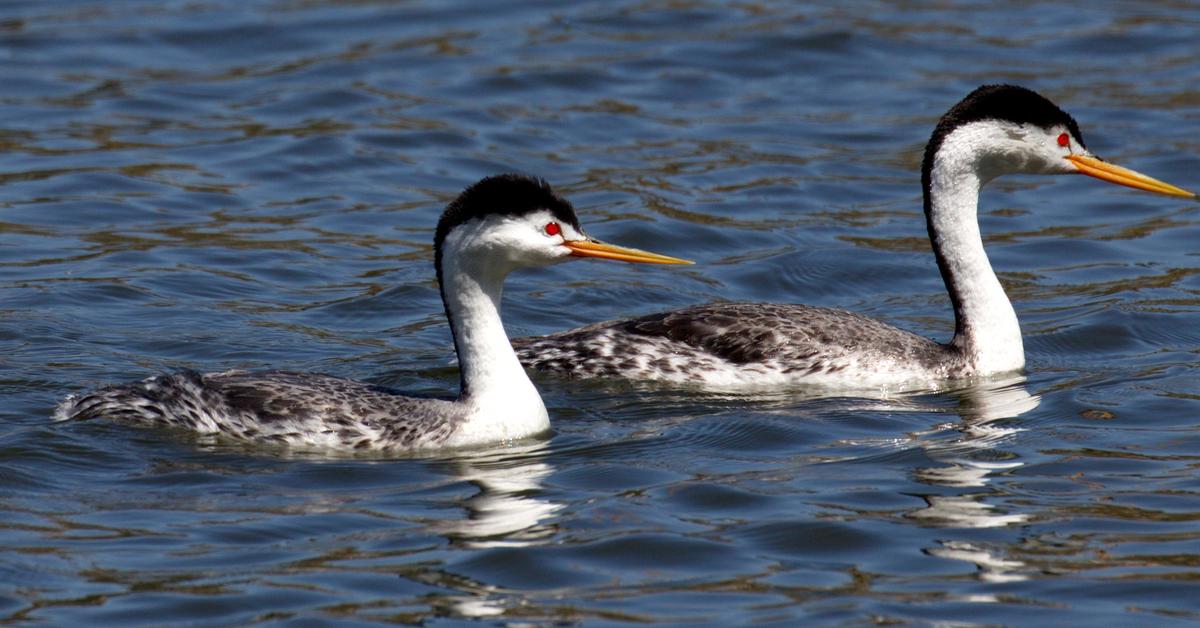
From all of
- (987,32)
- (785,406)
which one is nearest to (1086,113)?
(987,32)

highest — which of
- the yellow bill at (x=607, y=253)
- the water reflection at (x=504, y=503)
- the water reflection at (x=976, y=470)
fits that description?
the yellow bill at (x=607, y=253)

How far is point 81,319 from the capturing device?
1378 centimetres

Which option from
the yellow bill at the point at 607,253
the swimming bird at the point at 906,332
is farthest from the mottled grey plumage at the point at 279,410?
the swimming bird at the point at 906,332

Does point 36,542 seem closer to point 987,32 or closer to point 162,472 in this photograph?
point 162,472

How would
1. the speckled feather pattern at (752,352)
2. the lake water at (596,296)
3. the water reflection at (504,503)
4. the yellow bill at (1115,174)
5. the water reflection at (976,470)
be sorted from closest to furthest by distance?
the lake water at (596,296)
the water reflection at (976,470)
the water reflection at (504,503)
the speckled feather pattern at (752,352)
the yellow bill at (1115,174)

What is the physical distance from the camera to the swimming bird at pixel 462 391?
10.6m

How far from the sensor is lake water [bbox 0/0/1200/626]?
29.5 ft

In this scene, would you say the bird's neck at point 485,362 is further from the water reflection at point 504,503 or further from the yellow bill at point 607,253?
the yellow bill at point 607,253

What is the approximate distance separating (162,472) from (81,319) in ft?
12.3

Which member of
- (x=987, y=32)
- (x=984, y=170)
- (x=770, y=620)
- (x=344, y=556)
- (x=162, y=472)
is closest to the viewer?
(x=770, y=620)

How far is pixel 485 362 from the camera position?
428 inches

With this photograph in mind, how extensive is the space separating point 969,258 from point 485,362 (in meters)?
3.64

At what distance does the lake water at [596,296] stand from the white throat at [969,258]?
258 mm

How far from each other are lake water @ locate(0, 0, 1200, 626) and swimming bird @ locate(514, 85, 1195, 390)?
0.83 ft
